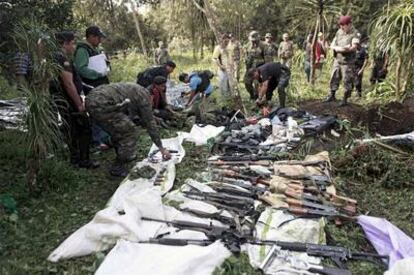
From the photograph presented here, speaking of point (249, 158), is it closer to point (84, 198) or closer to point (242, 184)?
A: point (242, 184)

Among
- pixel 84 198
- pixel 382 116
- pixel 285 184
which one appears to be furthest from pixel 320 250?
pixel 382 116

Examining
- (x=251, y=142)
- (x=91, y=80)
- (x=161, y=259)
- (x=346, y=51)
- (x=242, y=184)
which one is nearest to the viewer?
(x=161, y=259)

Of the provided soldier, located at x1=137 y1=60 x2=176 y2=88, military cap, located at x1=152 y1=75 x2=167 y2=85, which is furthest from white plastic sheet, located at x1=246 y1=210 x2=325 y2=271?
soldier, located at x1=137 y1=60 x2=176 y2=88

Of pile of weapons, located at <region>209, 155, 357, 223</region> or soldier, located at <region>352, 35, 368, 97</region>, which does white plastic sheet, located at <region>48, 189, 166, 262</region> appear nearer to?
pile of weapons, located at <region>209, 155, 357, 223</region>

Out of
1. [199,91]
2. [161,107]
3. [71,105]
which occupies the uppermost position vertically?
[71,105]

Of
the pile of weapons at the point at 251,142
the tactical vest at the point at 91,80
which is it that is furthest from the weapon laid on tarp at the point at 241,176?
the tactical vest at the point at 91,80

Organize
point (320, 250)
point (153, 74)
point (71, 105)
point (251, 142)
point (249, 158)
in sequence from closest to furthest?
point (320, 250) → point (71, 105) → point (249, 158) → point (251, 142) → point (153, 74)

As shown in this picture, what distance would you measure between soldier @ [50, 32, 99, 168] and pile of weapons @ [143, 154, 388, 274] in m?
1.47

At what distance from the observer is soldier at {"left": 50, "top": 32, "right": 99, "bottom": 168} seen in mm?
4293

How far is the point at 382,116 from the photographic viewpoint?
6.34 metres

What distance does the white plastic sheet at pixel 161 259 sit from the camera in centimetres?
271

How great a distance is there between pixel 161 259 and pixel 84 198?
1.61 meters

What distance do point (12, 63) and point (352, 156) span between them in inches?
148

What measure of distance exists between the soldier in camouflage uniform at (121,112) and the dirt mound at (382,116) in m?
3.36
